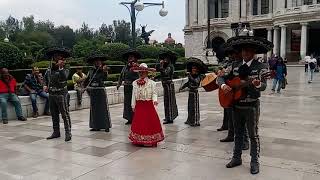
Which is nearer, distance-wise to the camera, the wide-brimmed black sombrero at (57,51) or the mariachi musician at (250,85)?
the mariachi musician at (250,85)

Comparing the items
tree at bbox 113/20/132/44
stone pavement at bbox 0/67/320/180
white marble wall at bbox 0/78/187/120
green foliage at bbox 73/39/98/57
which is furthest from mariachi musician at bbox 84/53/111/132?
tree at bbox 113/20/132/44

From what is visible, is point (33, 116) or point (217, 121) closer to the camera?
point (217, 121)

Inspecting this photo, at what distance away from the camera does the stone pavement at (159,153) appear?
6.02 metres

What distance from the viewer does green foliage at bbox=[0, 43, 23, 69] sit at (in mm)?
16500

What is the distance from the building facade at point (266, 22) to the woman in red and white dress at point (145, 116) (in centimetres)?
3297

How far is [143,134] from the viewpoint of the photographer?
7.63m

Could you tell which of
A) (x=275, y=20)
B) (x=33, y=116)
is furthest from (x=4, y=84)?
(x=275, y=20)

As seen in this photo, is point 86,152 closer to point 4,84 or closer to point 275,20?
point 4,84

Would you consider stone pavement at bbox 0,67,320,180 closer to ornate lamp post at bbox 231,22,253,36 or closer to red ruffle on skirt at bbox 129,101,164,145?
red ruffle on skirt at bbox 129,101,164,145

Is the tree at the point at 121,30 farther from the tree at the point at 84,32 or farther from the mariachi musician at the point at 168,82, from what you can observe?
the mariachi musician at the point at 168,82

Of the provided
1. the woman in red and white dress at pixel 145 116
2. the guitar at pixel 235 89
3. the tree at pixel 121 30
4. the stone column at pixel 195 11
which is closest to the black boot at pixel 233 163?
the guitar at pixel 235 89

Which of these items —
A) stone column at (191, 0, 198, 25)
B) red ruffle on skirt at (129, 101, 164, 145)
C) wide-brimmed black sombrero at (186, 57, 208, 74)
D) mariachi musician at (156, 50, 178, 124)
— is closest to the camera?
red ruffle on skirt at (129, 101, 164, 145)

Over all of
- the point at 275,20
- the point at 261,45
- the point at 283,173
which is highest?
the point at 275,20

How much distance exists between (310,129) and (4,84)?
25.2 ft
